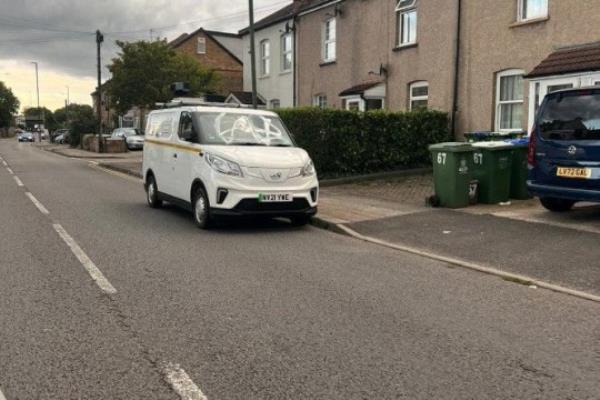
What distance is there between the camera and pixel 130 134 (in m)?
40.8

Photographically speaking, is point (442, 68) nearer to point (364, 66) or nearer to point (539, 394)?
point (364, 66)

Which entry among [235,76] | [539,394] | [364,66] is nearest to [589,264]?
[539,394]

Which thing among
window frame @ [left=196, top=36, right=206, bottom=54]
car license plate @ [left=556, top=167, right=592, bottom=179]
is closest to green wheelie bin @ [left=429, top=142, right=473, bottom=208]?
car license plate @ [left=556, top=167, right=592, bottom=179]

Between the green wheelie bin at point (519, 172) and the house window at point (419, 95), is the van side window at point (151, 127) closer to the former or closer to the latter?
the green wheelie bin at point (519, 172)

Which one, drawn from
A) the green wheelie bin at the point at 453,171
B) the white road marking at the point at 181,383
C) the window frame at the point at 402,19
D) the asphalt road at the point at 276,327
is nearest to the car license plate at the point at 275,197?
the asphalt road at the point at 276,327

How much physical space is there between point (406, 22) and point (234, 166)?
1378 centimetres

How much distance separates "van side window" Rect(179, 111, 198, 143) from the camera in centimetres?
977

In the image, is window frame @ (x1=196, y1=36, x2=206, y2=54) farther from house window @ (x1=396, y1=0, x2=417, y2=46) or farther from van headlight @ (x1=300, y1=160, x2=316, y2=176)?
van headlight @ (x1=300, y1=160, x2=316, y2=176)

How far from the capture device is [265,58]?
3044 centimetres

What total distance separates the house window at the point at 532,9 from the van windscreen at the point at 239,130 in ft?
30.3

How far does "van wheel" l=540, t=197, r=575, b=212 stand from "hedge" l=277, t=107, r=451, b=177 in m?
6.74

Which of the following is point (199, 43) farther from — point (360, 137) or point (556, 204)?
point (556, 204)

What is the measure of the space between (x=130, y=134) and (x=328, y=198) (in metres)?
30.3

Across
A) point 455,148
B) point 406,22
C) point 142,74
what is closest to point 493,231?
point 455,148
